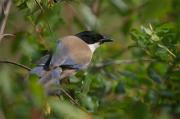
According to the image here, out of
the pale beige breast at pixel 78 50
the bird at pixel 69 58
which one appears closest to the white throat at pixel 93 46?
the bird at pixel 69 58

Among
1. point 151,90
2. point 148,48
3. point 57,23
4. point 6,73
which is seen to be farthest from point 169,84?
point 6,73

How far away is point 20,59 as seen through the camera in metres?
3.36

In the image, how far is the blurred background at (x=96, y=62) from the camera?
1.63m

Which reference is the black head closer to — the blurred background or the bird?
the bird

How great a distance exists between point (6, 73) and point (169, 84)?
2.62 metres

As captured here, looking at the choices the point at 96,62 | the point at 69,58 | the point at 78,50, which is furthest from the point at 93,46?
the point at 96,62

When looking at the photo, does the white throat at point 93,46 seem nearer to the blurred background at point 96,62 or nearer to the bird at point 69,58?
the bird at point 69,58

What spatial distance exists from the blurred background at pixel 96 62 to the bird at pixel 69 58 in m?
0.10

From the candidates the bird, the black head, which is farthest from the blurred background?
the black head

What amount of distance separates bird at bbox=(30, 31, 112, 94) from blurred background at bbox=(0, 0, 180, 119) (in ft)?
0.32

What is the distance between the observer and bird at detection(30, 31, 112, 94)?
10.8ft

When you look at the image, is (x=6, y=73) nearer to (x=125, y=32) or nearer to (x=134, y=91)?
(x=125, y=32)

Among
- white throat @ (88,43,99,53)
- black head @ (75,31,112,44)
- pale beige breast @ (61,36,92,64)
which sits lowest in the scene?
white throat @ (88,43,99,53)

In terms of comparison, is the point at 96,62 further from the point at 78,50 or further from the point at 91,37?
the point at 91,37
